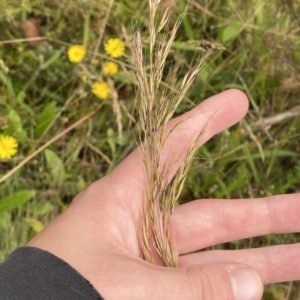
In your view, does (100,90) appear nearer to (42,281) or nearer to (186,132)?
(186,132)

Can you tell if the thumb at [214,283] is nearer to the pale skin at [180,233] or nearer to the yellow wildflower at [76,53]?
the pale skin at [180,233]

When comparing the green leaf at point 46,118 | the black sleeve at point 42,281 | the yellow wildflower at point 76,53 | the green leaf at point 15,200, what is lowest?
the green leaf at point 15,200

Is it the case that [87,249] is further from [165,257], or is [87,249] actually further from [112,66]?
[112,66]

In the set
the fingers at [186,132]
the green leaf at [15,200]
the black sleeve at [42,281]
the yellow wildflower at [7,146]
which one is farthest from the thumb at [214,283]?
the yellow wildflower at [7,146]

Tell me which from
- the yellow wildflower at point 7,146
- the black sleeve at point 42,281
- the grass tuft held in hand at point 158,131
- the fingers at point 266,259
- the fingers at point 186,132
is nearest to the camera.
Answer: the grass tuft held in hand at point 158,131

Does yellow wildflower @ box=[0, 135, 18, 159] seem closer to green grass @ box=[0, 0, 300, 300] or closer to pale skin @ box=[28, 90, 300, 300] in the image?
green grass @ box=[0, 0, 300, 300]

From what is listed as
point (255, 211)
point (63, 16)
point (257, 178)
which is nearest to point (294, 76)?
point (257, 178)
